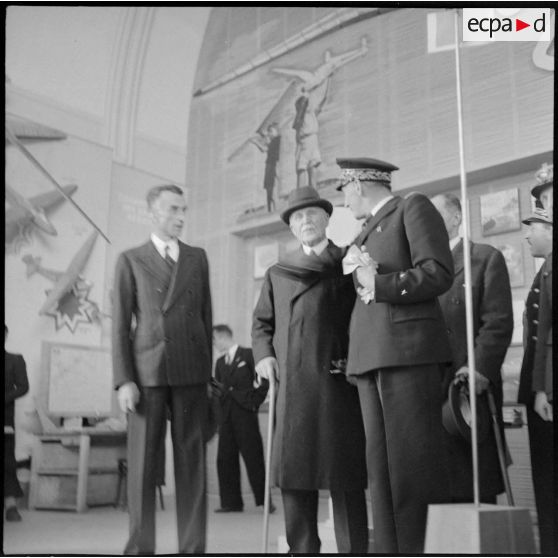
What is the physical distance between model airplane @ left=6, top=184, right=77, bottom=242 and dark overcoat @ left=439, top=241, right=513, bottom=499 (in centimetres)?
188

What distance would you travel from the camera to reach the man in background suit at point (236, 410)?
3.60 meters

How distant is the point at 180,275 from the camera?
12.3ft

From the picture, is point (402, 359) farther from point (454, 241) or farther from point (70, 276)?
point (70, 276)

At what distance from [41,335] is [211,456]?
100 centimetres

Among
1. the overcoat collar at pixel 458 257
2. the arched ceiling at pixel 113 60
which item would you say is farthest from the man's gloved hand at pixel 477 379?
the arched ceiling at pixel 113 60

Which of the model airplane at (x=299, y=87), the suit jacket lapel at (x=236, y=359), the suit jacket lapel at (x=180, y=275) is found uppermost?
the model airplane at (x=299, y=87)

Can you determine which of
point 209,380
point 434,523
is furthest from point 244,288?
point 434,523

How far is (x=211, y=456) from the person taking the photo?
362cm

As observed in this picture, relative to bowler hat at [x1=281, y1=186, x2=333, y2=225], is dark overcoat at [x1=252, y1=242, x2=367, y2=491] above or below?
below

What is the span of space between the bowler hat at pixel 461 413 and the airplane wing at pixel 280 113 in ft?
5.04

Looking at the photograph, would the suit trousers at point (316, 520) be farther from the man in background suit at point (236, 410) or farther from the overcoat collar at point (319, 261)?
the overcoat collar at point (319, 261)

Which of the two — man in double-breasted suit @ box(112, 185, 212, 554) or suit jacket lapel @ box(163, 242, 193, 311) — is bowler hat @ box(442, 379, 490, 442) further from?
suit jacket lapel @ box(163, 242, 193, 311)

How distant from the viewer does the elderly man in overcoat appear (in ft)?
10.9

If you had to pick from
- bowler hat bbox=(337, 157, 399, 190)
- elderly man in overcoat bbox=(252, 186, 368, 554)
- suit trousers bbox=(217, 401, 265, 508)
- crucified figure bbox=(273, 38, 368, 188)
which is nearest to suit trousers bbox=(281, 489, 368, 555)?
elderly man in overcoat bbox=(252, 186, 368, 554)
